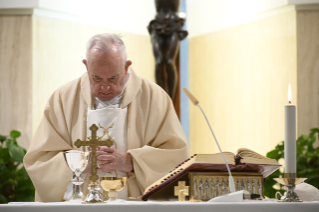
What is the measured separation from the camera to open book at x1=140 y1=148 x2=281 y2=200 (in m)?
2.04

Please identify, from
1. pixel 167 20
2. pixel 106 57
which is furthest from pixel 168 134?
pixel 167 20

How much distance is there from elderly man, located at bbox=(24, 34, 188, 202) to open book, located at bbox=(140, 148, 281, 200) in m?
0.66

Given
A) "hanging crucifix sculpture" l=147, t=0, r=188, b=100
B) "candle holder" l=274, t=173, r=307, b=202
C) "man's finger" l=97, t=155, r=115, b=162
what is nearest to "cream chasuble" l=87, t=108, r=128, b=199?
"man's finger" l=97, t=155, r=115, b=162

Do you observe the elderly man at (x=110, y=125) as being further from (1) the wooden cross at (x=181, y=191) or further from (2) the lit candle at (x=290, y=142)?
(2) the lit candle at (x=290, y=142)

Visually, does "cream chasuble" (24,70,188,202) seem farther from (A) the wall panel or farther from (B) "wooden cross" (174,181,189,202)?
(A) the wall panel

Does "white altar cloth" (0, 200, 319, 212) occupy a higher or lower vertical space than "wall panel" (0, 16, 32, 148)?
lower

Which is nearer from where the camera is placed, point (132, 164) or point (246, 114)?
point (132, 164)

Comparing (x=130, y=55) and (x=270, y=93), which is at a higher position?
(x=130, y=55)

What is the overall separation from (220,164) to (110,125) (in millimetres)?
1254

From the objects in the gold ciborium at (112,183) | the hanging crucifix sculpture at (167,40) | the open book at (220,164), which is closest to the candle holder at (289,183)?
the open book at (220,164)

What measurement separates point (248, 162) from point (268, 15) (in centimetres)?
478

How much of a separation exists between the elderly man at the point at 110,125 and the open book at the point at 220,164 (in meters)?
0.66

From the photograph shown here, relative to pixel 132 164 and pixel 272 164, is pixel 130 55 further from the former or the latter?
pixel 272 164

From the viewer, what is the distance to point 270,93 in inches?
253
